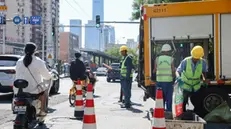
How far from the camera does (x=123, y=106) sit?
11.6 meters

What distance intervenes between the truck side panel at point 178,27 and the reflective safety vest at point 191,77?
7.13 ft

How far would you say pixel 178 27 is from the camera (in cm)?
955

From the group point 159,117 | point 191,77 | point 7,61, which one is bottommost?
point 159,117

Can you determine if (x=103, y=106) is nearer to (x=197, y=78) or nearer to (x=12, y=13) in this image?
(x=197, y=78)

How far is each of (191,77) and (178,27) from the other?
96.9 inches

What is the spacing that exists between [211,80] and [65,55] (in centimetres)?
14764

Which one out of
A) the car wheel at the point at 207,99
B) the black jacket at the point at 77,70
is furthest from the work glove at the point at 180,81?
the black jacket at the point at 77,70

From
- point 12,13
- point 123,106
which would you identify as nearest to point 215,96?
point 123,106

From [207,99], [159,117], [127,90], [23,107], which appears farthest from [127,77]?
[159,117]

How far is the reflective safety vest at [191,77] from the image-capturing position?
7.44 metres

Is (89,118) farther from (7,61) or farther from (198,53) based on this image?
(7,61)

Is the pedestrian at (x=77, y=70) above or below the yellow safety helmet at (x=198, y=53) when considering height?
below

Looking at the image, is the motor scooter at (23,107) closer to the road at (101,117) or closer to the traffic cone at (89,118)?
the road at (101,117)

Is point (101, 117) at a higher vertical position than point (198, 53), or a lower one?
lower
